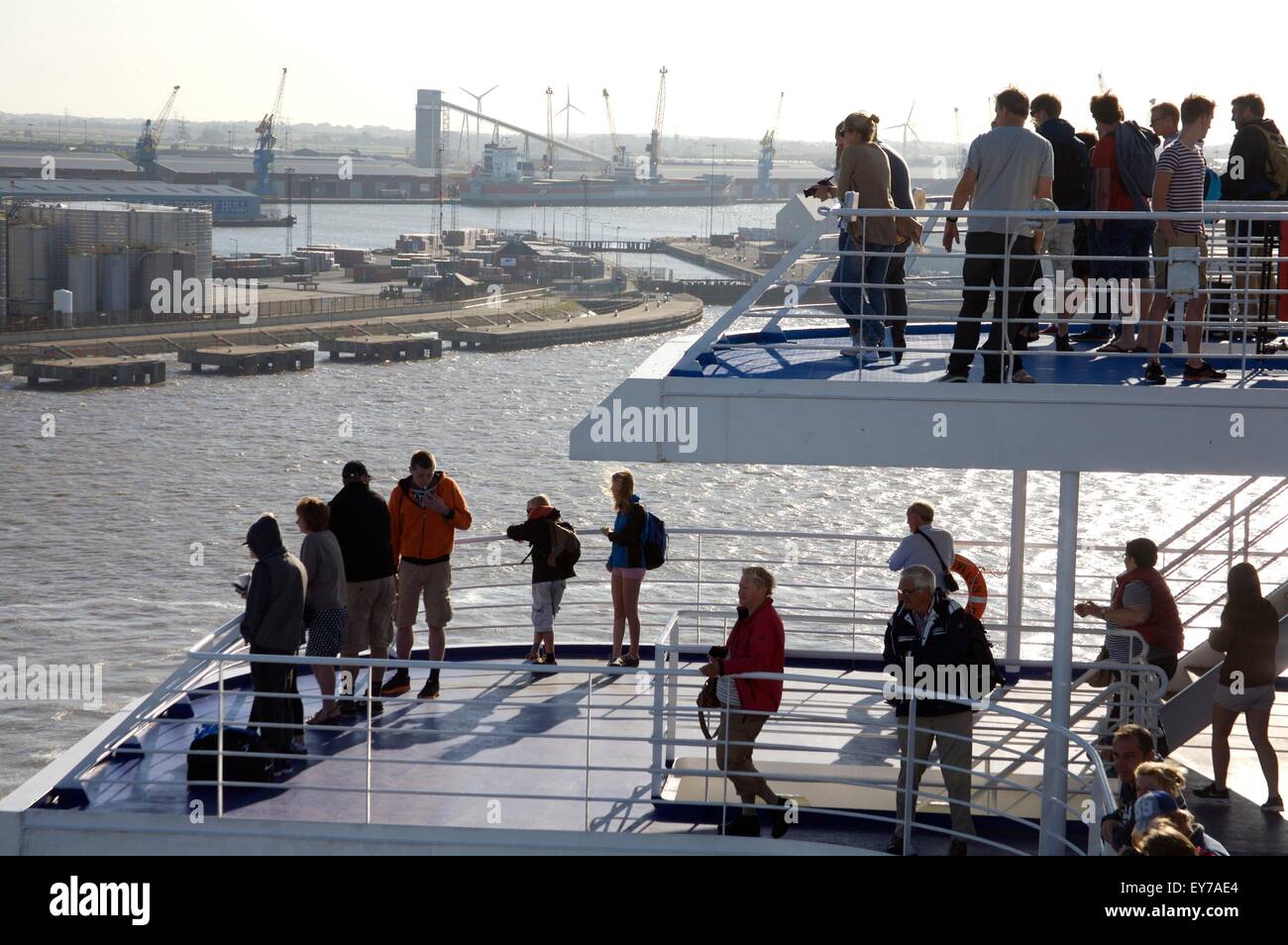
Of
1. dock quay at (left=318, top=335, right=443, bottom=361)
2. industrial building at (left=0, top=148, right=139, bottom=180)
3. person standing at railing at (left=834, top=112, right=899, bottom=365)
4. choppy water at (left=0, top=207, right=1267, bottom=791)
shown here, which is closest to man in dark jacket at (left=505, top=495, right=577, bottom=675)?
person standing at railing at (left=834, top=112, right=899, bottom=365)

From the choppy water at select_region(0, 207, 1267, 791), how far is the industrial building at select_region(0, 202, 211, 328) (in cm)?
1212

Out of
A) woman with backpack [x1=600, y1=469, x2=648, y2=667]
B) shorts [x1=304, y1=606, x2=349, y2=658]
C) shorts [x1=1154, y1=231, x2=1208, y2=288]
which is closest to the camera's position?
shorts [x1=304, y1=606, x2=349, y2=658]

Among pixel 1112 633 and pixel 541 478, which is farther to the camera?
pixel 541 478

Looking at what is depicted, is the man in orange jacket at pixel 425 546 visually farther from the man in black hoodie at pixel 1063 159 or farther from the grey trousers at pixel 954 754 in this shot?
the man in black hoodie at pixel 1063 159

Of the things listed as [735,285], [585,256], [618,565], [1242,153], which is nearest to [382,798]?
[618,565]

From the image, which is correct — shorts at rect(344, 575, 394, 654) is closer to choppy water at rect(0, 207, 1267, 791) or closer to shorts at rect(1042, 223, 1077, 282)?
shorts at rect(1042, 223, 1077, 282)

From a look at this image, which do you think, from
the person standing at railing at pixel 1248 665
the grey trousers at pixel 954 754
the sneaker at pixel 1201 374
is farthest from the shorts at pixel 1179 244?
the grey trousers at pixel 954 754

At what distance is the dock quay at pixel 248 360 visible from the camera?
6888 centimetres

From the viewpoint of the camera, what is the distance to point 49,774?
21.1 ft

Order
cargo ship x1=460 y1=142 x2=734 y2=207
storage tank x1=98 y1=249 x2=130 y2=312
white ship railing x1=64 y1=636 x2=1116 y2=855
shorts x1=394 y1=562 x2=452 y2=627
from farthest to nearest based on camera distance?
cargo ship x1=460 y1=142 x2=734 y2=207, storage tank x1=98 y1=249 x2=130 y2=312, shorts x1=394 y1=562 x2=452 y2=627, white ship railing x1=64 y1=636 x2=1116 y2=855

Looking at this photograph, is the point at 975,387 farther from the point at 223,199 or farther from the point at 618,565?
the point at 223,199

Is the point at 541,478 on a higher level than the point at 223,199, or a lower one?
lower

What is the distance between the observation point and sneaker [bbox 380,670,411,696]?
312 inches
